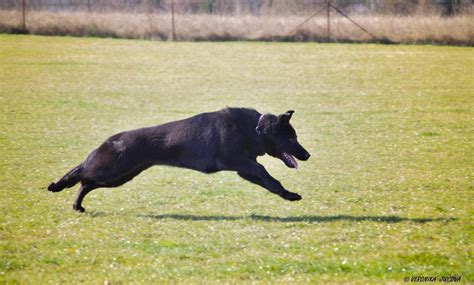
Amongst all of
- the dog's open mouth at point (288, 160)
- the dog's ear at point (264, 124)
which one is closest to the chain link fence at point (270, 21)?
the dog's open mouth at point (288, 160)

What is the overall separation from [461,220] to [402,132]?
22.2 ft

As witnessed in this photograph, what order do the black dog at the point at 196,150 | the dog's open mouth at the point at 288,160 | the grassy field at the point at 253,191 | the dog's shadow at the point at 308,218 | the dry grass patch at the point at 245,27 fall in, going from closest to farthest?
the grassy field at the point at 253,191, the dog's shadow at the point at 308,218, the black dog at the point at 196,150, the dog's open mouth at the point at 288,160, the dry grass patch at the point at 245,27

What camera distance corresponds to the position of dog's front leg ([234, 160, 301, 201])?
894 centimetres

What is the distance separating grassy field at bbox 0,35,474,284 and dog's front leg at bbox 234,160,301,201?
20 cm

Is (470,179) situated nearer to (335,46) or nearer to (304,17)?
(335,46)

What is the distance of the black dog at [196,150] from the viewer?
906cm

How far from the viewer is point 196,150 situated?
9.15 m

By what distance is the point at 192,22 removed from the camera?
116 feet

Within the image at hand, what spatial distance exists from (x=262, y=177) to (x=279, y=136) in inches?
22.5

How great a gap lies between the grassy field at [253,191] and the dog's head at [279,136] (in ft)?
1.99

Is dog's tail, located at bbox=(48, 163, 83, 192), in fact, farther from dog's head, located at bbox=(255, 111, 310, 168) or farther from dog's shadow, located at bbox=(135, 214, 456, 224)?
dog's head, located at bbox=(255, 111, 310, 168)

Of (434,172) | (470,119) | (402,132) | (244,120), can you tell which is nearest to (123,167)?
(244,120)

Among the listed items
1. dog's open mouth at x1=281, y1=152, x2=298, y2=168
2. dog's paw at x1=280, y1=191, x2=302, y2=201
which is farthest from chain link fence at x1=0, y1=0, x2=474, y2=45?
dog's paw at x1=280, y1=191, x2=302, y2=201

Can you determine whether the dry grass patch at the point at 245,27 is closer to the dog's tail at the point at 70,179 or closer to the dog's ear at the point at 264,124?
the dog's ear at the point at 264,124
